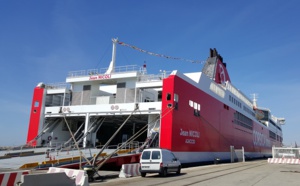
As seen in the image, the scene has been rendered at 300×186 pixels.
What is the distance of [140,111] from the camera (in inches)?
870

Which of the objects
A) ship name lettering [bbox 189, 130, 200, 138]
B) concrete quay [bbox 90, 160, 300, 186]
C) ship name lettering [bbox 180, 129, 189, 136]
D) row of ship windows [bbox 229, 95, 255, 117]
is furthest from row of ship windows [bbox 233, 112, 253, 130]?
concrete quay [bbox 90, 160, 300, 186]

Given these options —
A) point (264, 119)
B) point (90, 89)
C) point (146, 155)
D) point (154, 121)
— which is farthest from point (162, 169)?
point (264, 119)

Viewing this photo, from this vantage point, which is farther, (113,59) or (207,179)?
(113,59)

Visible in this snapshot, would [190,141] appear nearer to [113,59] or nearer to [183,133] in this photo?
[183,133]

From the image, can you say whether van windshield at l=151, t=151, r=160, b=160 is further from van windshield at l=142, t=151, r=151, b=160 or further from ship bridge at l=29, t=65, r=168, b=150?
ship bridge at l=29, t=65, r=168, b=150

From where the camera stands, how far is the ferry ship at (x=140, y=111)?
21.2 metres

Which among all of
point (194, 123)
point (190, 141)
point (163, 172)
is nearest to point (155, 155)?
point (163, 172)

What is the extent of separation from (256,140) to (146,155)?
129 feet

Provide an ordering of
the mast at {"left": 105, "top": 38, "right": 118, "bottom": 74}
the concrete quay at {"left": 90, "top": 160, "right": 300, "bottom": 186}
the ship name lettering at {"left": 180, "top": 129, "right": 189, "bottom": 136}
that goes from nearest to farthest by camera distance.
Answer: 1. the concrete quay at {"left": 90, "top": 160, "right": 300, "bottom": 186}
2. the ship name lettering at {"left": 180, "top": 129, "right": 189, "bottom": 136}
3. the mast at {"left": 105, "top": 38, "right": 118, "bottom": 74}

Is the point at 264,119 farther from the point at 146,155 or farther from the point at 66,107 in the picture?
the point at 146,155

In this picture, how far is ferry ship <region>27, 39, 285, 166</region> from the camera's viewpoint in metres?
21.2

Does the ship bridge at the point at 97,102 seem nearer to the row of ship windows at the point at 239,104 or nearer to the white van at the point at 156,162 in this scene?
the white van at the point at 156,162

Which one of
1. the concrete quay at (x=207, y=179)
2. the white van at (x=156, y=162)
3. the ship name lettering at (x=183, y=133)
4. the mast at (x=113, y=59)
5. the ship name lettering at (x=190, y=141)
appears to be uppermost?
the mast at (x=113, y=59)

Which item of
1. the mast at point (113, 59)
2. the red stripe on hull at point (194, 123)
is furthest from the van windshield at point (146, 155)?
the mast at point (113, 59)
